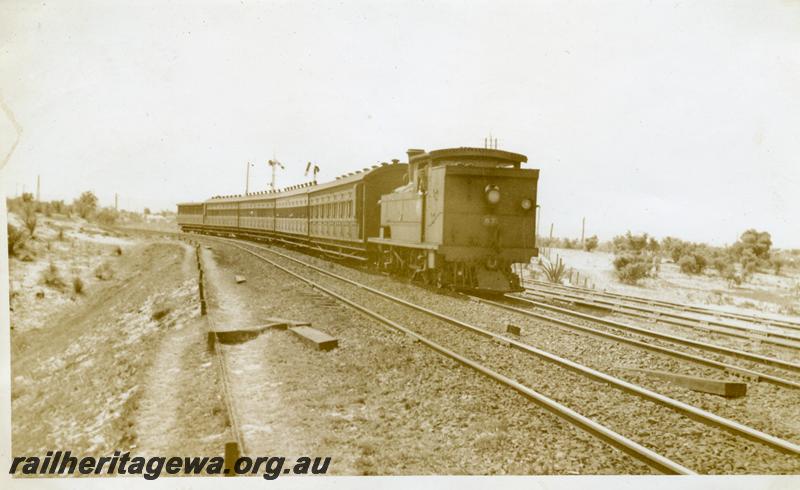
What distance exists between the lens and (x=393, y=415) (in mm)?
4938

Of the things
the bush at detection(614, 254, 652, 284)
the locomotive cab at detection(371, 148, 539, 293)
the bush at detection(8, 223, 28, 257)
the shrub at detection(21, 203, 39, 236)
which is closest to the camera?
the locomotive cab at detection(371, 148, 539, 293)

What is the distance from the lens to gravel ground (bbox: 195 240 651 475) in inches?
162

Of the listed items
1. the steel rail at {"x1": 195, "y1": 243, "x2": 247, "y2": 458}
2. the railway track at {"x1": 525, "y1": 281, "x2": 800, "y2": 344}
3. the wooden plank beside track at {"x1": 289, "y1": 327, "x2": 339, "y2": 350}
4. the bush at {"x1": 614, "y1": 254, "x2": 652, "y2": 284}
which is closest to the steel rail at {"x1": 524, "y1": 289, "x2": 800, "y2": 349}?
the railway track at {"x1": 525, "y1": 281, "x2": 800, "y2": 344}

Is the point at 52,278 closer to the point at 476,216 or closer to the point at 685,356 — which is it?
the point at 476,216

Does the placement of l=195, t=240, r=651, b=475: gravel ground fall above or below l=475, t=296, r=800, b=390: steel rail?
below

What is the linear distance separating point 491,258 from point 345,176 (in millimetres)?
9853

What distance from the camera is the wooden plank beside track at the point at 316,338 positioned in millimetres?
7199

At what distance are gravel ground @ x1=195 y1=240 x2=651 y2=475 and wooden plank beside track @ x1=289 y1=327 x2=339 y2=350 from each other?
121mm

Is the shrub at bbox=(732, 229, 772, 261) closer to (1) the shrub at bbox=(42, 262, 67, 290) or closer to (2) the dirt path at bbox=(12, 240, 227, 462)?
(2) the dirt path at bbox=(12, 240, 227, 462)

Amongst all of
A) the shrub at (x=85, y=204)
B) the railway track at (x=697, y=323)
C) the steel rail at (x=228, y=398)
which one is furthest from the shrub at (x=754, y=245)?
the shrub at (x=85, y=204)

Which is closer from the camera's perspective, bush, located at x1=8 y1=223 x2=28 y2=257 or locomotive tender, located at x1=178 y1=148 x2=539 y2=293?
locomotive tender, located at x1=178 y1=148 x2=539 y2=293

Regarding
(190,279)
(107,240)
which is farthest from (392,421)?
(107,240)

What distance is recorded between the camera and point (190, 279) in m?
14.1

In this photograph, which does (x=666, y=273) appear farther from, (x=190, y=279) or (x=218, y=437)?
(x=218, y=437)
